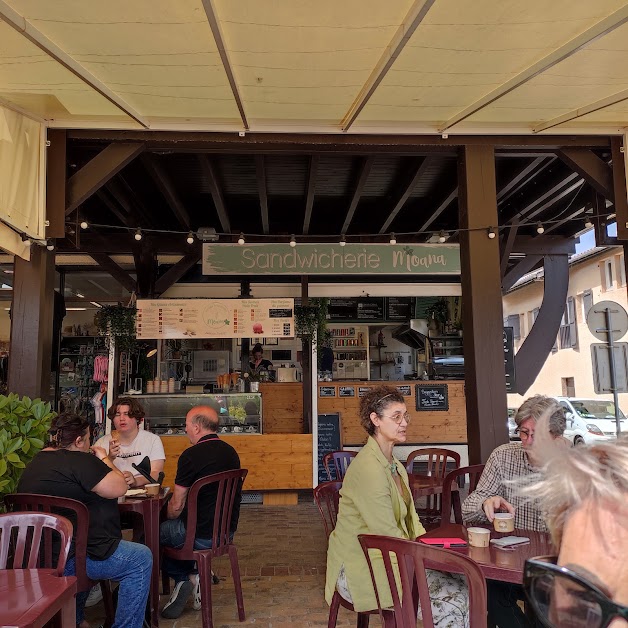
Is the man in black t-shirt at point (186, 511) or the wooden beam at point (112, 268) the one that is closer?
the man in black t-shirt at point (186, 511)

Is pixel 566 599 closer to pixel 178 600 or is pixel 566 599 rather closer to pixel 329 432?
pixel 178 600

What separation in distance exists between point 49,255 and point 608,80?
158 inches

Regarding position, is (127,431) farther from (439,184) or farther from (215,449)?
(439,184)

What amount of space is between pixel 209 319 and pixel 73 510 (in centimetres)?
445

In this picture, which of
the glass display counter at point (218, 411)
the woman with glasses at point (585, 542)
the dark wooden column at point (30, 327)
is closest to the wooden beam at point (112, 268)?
the glass display counter at point (218, 411)

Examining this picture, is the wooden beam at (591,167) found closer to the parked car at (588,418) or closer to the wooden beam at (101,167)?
the wooden beam at (101,167)

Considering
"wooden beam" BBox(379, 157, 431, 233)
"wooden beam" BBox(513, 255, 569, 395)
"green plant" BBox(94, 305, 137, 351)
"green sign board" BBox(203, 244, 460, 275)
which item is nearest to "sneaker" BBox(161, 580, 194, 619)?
"green sign board" BBox(203, 244, 460, 275)

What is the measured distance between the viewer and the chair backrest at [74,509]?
279cm

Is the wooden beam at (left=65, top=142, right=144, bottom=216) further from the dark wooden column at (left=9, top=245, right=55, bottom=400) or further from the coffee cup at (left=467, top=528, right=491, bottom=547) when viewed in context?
the coffee cup at (left=467, top=528, right=491, bottom=547)

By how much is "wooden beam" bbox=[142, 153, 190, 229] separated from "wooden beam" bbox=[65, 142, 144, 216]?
2.35 feet

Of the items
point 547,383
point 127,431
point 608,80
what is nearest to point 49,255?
point 127,431

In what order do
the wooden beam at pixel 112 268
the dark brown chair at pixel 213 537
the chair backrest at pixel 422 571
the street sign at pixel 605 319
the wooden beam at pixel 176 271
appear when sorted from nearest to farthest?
1. the chair backrest at pixel 422 571
2. the dark brown chair at pixel 213 537
3. the street sign at pixel 605 319
4. the wooden beam at pixel 112 268
5. the wooden beam at pixel 176 271

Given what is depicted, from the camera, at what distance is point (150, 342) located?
8836 mm

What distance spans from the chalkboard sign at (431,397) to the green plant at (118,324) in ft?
13.9
